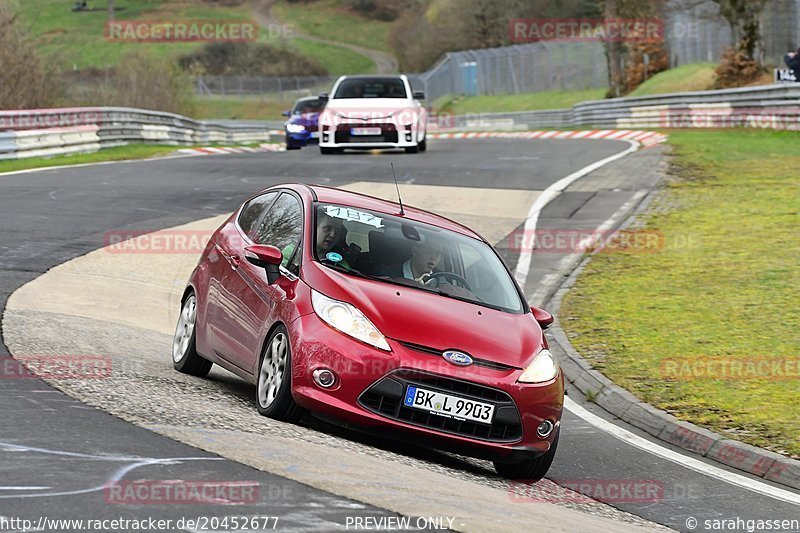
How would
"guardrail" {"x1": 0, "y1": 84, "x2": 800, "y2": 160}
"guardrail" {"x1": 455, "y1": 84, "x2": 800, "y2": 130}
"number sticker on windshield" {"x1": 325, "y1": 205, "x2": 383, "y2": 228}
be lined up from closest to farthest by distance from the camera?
"number sticker on windshield" {"x1": 325, "y1": 205, "x2": 383, "y2": 228} → "guardrail" {"x1": 0, "y1": 84, "x2": 800, "y2": 160} → "guardrail" {"x1": 455, "y1": 84, "x2": 800, "y2": 130}

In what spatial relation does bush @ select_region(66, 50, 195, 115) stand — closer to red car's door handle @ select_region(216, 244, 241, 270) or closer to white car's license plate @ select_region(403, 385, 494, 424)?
red car's door handle @ select_region(216, 244, 241, 270)

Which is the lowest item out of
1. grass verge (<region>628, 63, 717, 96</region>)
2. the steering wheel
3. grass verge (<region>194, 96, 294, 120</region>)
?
grass verge (<region>194, 96, 294, 120</region>)

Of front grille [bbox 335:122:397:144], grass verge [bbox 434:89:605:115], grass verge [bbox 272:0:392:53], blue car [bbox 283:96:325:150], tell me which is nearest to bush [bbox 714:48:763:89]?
blue car [bbox 283:96:325:150]

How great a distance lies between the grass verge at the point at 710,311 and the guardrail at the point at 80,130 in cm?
1392

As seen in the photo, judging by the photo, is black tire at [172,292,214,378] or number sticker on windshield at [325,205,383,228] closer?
number sticker on windshield at [325,205,383,228]

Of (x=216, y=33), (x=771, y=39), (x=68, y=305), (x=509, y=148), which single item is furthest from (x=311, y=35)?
(x=68, y=305)

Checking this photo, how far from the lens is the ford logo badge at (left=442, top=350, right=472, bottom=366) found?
297 inches

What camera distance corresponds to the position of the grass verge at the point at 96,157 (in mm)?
26519

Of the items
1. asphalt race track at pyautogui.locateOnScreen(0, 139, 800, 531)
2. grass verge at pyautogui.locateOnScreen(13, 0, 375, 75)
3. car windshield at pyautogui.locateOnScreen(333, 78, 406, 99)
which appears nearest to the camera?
asphalt race track at pyautogui.locateOnScreen(0, 139, 800, 531)

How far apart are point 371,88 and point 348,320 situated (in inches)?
896

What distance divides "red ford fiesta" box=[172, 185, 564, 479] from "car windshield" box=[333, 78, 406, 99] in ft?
68.0

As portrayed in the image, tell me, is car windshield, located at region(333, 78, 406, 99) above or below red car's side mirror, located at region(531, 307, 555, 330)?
above

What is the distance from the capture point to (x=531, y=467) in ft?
26.0

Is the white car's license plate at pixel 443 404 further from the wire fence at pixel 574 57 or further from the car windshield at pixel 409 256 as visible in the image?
the wire fence at pixel 574 57
